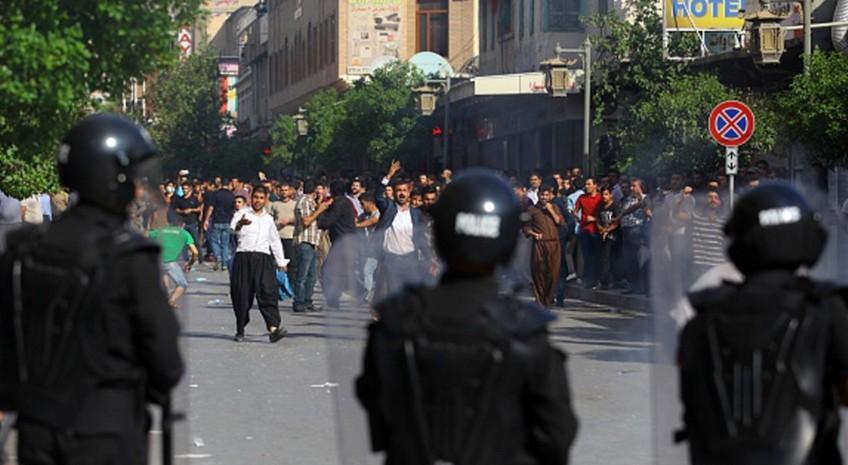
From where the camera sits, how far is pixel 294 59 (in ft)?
262

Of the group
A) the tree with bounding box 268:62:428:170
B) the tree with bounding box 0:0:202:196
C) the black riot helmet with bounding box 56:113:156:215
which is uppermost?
the tree with bounding box 268:62:428:170

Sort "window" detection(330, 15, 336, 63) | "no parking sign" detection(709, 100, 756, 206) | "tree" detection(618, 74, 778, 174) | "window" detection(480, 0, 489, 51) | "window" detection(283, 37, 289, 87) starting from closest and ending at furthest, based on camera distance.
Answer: "no parking sign" detection(709, 100, 756, 206) < "tree" detection(618, 74, 778, 174) < "window" detection(480, 0, 489, 51) < "window" detection(330, 15, 336, 63) < "window" detection(283, 37, 289, 87)

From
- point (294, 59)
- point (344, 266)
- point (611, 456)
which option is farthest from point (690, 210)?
point (294, 59)

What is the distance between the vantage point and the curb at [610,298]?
2466 cm

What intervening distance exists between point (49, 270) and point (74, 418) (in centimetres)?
41

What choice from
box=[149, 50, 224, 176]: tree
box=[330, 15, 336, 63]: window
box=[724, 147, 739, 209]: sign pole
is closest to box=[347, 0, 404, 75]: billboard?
box=[330, 15, 336, 63]: window

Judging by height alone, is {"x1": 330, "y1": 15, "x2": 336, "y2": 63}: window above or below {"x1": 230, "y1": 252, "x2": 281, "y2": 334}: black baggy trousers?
above

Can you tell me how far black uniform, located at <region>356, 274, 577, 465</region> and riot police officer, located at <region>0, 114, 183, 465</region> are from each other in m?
0.78

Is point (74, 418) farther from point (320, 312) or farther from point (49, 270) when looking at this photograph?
point (320, 312)

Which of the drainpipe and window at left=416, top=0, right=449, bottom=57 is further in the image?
window at left=416, top=0, right=449, bottom=57

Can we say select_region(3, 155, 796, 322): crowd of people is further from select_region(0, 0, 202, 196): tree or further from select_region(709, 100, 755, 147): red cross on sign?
select_region(0, 0, 202, 196): tree

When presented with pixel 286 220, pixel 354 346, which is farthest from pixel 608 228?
pixel 354 346

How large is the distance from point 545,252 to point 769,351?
59.3 ft

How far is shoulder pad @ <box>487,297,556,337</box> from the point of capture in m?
4.97
